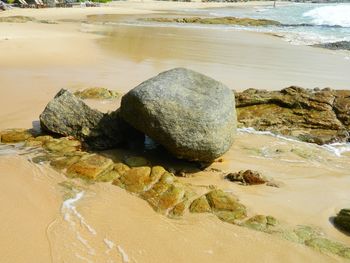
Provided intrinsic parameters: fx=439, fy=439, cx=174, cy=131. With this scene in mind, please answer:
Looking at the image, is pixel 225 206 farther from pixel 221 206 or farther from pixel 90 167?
pixel 90 167

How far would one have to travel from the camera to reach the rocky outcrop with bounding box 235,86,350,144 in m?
8.35

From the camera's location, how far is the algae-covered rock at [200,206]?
5391mm

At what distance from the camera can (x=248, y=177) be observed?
6258 millimetres

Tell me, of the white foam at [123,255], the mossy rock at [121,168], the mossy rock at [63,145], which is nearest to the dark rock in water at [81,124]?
the mossy rock at [63,145]

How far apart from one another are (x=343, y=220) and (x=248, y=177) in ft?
4.84

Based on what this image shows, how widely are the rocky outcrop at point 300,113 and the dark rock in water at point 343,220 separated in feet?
9.58

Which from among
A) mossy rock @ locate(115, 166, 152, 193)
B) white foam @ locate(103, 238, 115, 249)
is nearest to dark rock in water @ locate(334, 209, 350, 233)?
mossy rock @ locate(115, 166, 152, 193)

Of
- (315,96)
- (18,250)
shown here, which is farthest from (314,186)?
(18,250)

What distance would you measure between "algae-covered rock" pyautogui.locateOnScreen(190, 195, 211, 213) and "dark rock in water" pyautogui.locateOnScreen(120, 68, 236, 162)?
3.24 ft

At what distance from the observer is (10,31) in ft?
71.8

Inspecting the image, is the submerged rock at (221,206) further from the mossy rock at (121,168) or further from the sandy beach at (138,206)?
the mossy rock at (121,168)

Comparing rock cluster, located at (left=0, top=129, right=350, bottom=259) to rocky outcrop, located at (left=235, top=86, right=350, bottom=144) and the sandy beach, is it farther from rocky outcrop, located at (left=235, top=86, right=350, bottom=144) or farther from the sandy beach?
rocky outcrop, located at (left=235, top=86, right=350, bottom=144)

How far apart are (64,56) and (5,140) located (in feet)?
28.9

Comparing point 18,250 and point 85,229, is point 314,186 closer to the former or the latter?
point 85,229
